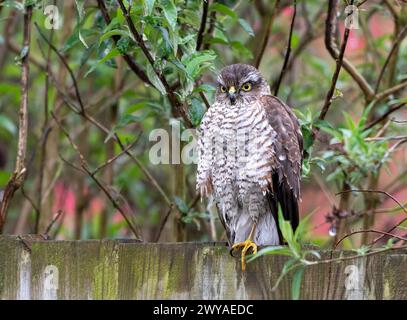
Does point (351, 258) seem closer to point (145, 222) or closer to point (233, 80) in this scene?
point (233, 80)

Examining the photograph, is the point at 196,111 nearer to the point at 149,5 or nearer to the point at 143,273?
the point at 149,5

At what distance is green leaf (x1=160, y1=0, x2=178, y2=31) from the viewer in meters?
3.18

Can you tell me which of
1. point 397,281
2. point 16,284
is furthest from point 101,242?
point 397,281

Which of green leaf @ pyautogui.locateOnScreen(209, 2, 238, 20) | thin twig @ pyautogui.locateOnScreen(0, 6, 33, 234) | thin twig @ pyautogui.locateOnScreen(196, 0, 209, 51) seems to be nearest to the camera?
thin twig @ pyautogui.locateOnScreen(0, 6, 33, 234)

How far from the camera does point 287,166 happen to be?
157 inches

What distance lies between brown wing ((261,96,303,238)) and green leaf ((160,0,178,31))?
1036mm

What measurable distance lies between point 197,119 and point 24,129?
2.84ft

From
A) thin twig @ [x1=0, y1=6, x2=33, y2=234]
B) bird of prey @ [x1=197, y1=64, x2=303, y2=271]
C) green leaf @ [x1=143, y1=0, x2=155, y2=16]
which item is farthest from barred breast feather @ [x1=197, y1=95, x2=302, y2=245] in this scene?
green leaf @ [x1=143, y1=0, x2=155, y2=16]

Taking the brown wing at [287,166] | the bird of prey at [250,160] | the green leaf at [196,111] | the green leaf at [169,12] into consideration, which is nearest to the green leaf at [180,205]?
the bird of prey at [250,160]

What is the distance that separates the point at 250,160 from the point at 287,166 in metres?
0.20

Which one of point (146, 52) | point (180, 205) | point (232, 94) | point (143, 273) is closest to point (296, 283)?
point (143, 273)

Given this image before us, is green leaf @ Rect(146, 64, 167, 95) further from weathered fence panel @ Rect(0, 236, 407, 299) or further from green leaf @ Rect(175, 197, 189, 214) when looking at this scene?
green leaf @ Rect(175, 197, 189, 214)

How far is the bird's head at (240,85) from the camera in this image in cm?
450

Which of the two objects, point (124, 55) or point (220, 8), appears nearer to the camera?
point (124, 55)
